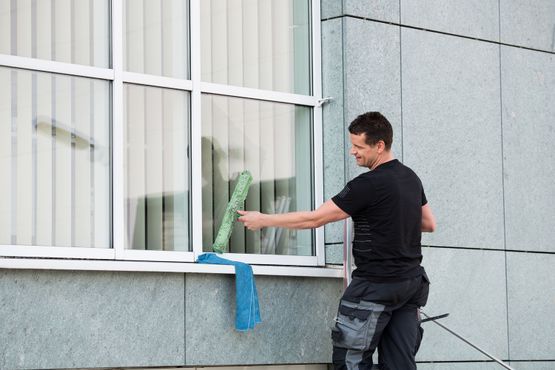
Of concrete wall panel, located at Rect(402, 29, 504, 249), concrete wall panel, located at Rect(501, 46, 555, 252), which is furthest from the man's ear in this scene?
concrete wall panel, located at Rect(501, 46, 555, 252)

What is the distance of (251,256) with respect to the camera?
Result: 8.75 m

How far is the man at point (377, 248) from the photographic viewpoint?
765 cm

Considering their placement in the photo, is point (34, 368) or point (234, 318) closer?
point (34, 368)

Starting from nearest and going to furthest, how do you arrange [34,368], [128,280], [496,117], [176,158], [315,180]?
[34,368]
[128,280]
[176,158]
[315,180]
[496,117]

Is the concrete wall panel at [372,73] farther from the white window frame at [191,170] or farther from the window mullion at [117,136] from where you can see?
the window mullion at [117,136]

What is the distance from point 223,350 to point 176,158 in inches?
53.1

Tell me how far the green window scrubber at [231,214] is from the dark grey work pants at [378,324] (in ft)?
3.42

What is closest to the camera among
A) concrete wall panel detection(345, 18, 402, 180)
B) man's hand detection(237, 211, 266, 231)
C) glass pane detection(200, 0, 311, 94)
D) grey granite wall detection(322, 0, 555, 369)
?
man's hand detection(237, 211, 266, 231)

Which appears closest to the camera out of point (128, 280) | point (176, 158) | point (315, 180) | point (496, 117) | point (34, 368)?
point (34, 368)

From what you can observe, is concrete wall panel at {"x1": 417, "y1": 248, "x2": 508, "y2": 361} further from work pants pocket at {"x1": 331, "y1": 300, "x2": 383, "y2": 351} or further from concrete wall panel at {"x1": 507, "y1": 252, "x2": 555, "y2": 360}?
work pants pocket at {"x1": 331, "y1": 300, "x2": 383, "y2": 351}

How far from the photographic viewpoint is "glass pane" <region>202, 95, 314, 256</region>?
873 cm

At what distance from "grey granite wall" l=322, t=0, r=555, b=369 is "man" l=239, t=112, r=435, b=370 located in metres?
1.27

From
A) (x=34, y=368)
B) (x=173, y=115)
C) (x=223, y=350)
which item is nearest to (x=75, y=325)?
(x=34, y=368)

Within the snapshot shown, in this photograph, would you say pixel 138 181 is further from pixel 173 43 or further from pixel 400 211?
pixel 400 211
